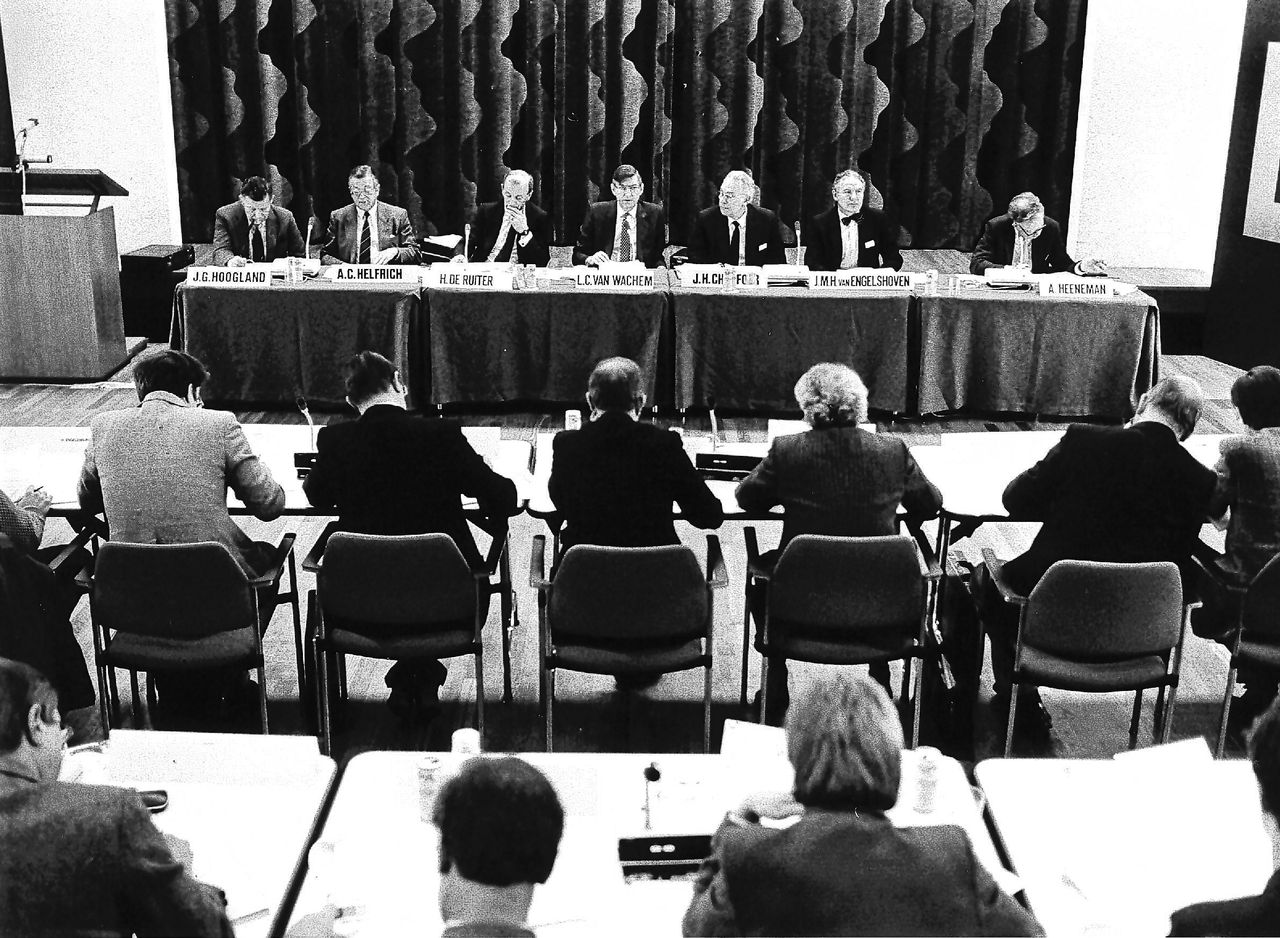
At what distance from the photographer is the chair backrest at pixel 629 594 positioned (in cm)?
321

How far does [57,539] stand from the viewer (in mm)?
5180

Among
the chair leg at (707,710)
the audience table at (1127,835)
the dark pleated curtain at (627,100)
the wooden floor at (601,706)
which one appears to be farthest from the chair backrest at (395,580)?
the dark pleated curtain at (627,100)

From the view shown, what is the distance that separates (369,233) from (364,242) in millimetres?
53

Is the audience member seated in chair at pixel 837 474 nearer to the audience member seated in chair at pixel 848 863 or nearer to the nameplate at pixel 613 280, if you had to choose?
the audience member seated in chair at pixel 848 863

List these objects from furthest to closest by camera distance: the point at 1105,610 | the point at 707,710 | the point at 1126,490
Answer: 1. the point at 707,710
2. the point at 1126,490
3. the point at 1105,610

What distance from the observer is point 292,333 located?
21.1 ft

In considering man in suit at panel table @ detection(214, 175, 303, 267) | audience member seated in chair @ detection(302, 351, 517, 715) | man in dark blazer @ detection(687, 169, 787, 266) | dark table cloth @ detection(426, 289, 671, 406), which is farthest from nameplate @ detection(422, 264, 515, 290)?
audience member seated in chair @ detection(302, 351, 517, 715)

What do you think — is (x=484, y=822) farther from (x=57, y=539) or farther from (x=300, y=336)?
(x=300, y=336)

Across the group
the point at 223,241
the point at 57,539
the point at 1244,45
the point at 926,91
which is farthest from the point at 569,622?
the point at 926,91

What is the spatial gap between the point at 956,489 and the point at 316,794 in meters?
2.15

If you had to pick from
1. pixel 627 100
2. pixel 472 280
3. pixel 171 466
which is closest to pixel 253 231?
pixel 472 280

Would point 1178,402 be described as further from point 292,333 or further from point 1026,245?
point 292,333

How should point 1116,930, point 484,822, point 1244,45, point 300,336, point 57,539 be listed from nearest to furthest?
point 484,822, point 1116,930, point 57,539, point 300,336, point 1244,45

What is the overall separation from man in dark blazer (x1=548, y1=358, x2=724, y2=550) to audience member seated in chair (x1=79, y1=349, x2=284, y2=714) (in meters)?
0.76
